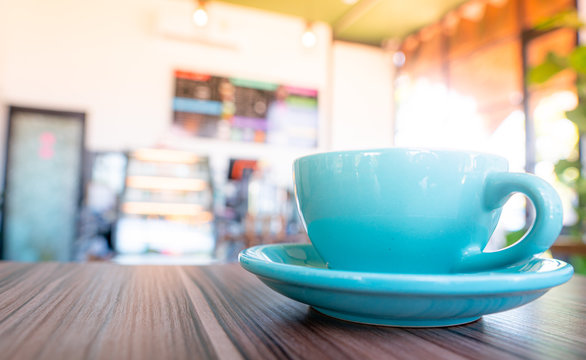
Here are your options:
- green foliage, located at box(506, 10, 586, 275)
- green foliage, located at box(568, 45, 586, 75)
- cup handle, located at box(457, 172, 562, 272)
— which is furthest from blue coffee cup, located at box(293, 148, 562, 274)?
green foliage, located at box(568, 45, 586, 75)

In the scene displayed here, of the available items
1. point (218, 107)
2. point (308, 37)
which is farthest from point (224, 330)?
point (218, 107)

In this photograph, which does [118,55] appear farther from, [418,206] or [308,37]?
[418,206]

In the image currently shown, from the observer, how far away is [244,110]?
195 inches

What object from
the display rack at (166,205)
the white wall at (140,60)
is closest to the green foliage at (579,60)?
the display rack at (166,205)

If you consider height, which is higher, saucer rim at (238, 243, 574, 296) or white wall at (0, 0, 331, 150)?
white wall at (0, 0, 331, 150)

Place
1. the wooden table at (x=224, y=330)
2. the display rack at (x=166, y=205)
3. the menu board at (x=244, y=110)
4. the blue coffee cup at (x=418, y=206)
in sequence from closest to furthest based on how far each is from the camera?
the wooden table at (x=224, y=330), the blue coffee cup at (x=418, y=206), the display rack at (x=166, y=205), the menu board at (x=244, y=110)

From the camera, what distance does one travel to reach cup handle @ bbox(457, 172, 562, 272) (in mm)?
291

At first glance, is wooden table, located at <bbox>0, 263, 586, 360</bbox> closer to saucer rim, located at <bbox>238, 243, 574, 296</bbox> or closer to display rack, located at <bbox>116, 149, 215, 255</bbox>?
saucer rim, located at <bbox>238, 243, 574, 296</bbox>

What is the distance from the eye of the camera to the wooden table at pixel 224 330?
0.22 m

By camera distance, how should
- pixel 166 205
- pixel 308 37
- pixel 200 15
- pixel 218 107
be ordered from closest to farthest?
pixel 166 205 < pixel 200 15 < pixel 308 37 < pixel 218 107

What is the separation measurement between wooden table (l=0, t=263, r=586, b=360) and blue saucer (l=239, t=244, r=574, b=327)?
0.5 inches

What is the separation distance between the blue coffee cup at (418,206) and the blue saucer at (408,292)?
6 cm

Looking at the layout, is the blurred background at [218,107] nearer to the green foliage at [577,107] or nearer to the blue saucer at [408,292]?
the green foliage at [577,107]

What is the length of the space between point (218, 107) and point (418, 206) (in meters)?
4.73
